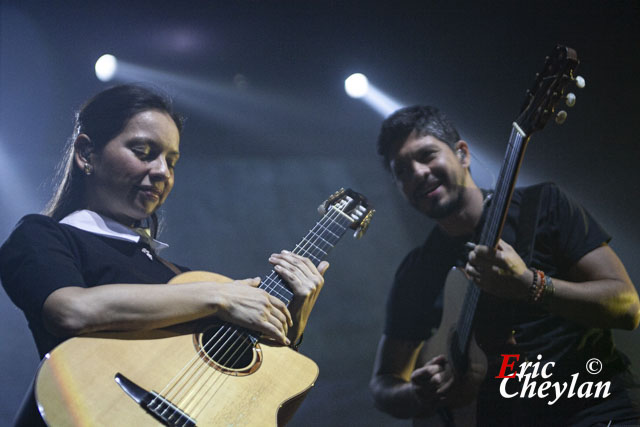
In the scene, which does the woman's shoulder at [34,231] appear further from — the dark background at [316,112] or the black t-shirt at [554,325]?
the black t-shirt at [554,325]

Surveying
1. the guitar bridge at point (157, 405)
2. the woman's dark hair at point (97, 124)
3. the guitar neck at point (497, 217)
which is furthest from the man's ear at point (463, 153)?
the guitar bridge at point (157, 405)

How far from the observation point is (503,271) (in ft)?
5.57

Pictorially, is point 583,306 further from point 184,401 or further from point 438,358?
point 184,401

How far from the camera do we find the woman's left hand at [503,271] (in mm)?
1690

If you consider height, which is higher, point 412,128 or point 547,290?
point 412,128

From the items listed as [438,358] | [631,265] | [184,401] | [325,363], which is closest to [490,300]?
[438,358]

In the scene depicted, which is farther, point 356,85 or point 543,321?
point 356,85

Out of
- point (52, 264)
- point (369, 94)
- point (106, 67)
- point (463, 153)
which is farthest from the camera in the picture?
point (369, 94)

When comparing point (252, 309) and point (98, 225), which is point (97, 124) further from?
point (252, 309)

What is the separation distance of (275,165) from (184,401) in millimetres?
1655

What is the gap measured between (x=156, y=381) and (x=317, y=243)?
0.82 m

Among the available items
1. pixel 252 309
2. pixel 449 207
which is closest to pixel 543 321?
pixel 449 207

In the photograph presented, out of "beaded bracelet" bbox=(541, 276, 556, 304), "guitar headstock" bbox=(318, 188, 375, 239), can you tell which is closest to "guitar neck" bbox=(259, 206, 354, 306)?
"guitar headstock" bbox=(318, 188, 375, 239)

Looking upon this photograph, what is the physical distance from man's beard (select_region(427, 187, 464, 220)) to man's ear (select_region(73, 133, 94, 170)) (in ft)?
5.39
